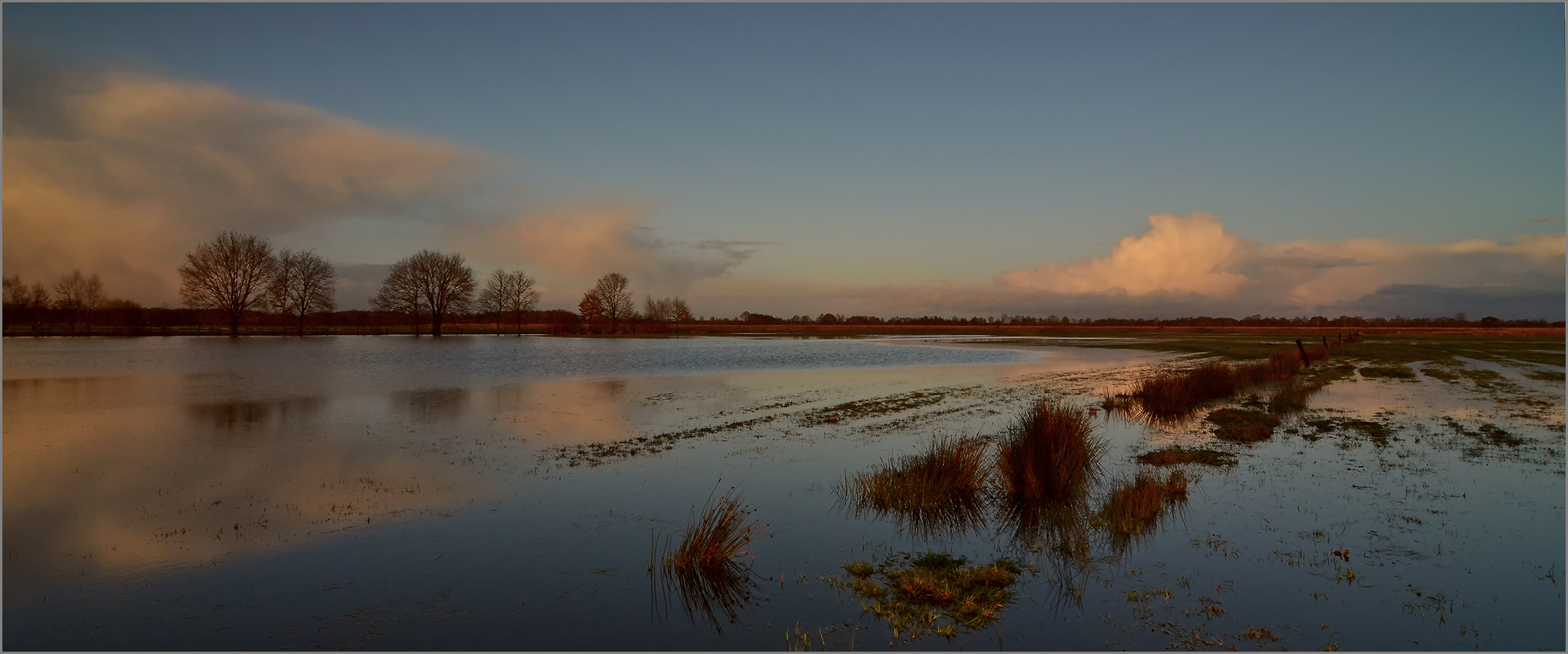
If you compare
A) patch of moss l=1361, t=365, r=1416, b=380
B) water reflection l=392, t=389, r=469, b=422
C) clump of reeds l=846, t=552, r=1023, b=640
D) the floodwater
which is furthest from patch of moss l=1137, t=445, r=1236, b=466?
patch of moss l=1361, t=365, r=1416, b=380

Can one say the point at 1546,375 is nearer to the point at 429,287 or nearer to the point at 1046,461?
the point at 1046,461

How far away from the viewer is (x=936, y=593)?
26.7 ft

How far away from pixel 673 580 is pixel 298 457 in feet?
35.8

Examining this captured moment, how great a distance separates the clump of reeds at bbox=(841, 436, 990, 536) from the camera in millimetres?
11453

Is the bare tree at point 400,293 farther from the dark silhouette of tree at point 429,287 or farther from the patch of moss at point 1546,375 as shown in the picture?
the patch of moss at point 1546,375

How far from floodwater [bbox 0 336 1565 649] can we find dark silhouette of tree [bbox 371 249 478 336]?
77436mm

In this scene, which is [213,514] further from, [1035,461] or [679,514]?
[1035,461]

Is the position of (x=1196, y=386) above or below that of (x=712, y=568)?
above

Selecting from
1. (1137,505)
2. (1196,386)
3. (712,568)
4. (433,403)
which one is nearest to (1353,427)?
(1196,386)

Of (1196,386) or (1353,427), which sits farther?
(1196,386)

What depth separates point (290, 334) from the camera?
304ft

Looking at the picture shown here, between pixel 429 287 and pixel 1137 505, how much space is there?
101m

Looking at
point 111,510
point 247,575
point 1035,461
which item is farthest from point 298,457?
point 1035,461

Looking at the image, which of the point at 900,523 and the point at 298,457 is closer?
the point at 900,523
